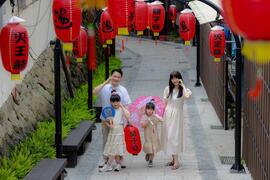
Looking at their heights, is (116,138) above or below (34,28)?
below

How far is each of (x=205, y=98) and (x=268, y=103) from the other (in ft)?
36.7

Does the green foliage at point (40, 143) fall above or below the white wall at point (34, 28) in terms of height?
below

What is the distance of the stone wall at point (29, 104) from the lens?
1389 cm

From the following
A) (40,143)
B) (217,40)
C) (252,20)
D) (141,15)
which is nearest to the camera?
(252,20)

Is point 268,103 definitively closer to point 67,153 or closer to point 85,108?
point 67,153

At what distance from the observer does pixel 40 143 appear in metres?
14.5

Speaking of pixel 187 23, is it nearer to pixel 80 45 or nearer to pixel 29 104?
pixel 80 45

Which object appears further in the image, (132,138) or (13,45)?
(132,138)

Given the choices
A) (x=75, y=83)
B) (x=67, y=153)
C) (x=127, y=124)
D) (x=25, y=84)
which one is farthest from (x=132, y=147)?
(x=75, y=83)

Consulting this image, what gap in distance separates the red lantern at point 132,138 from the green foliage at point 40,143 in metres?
1.54

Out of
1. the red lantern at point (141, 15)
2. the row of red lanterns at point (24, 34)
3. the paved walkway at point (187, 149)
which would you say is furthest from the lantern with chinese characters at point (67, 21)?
the red lantern at point (141, 15)

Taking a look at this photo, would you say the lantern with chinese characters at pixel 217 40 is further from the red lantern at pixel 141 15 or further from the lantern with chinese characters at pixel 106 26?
the lantern with chinese characters at pixel 106 26

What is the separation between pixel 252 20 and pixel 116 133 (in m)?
9.49

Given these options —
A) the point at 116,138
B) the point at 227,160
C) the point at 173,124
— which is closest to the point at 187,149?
the point at 227,160
